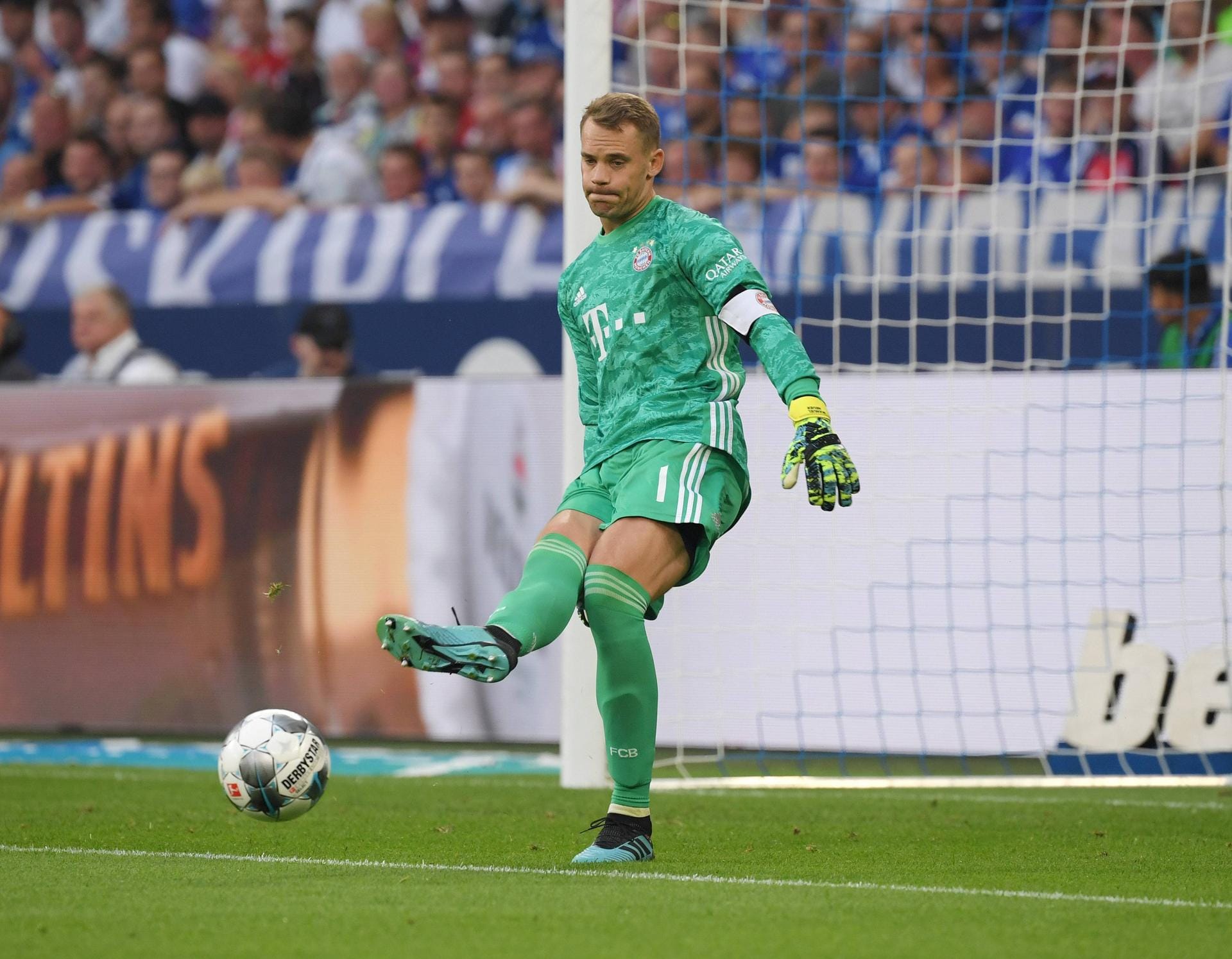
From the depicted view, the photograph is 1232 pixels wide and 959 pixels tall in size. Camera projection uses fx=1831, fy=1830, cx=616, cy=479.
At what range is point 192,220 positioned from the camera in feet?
42.0

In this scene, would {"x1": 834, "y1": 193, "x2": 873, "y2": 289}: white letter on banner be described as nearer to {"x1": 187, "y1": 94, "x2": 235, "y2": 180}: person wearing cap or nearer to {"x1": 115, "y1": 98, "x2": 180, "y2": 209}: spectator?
{"x1": 187, "y1": 94, "x2": 235, "y2": 180}: person wearing cap

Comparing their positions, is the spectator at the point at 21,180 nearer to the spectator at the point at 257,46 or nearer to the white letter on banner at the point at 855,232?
the spectator at the point at 257,46

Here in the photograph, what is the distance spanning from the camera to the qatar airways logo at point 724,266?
4559mm

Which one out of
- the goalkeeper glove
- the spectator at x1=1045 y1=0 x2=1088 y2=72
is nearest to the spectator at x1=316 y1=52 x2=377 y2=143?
the spectator at x1=1045 y1=0 x2=1088 y2=72

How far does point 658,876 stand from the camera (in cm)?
438

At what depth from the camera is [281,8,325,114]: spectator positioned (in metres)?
14.2

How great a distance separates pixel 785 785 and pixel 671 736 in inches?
36.6

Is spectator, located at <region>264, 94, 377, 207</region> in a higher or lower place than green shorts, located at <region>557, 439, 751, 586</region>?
higher

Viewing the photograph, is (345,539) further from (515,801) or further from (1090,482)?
(1090,482)

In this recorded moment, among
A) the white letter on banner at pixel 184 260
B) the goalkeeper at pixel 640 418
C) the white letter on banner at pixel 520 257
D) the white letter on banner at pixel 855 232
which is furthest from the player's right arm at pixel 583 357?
the white letter on banner at pixel 184 260

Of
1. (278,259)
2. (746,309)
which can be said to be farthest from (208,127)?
(746,309)

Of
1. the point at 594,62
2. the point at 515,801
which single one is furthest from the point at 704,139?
the point at 515,801

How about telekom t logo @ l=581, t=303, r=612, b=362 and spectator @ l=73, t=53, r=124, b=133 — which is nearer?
telekom t logo @ l=581, t=303, r=612, b=362

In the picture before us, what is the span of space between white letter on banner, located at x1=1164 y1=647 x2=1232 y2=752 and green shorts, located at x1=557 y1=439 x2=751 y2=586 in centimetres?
345
